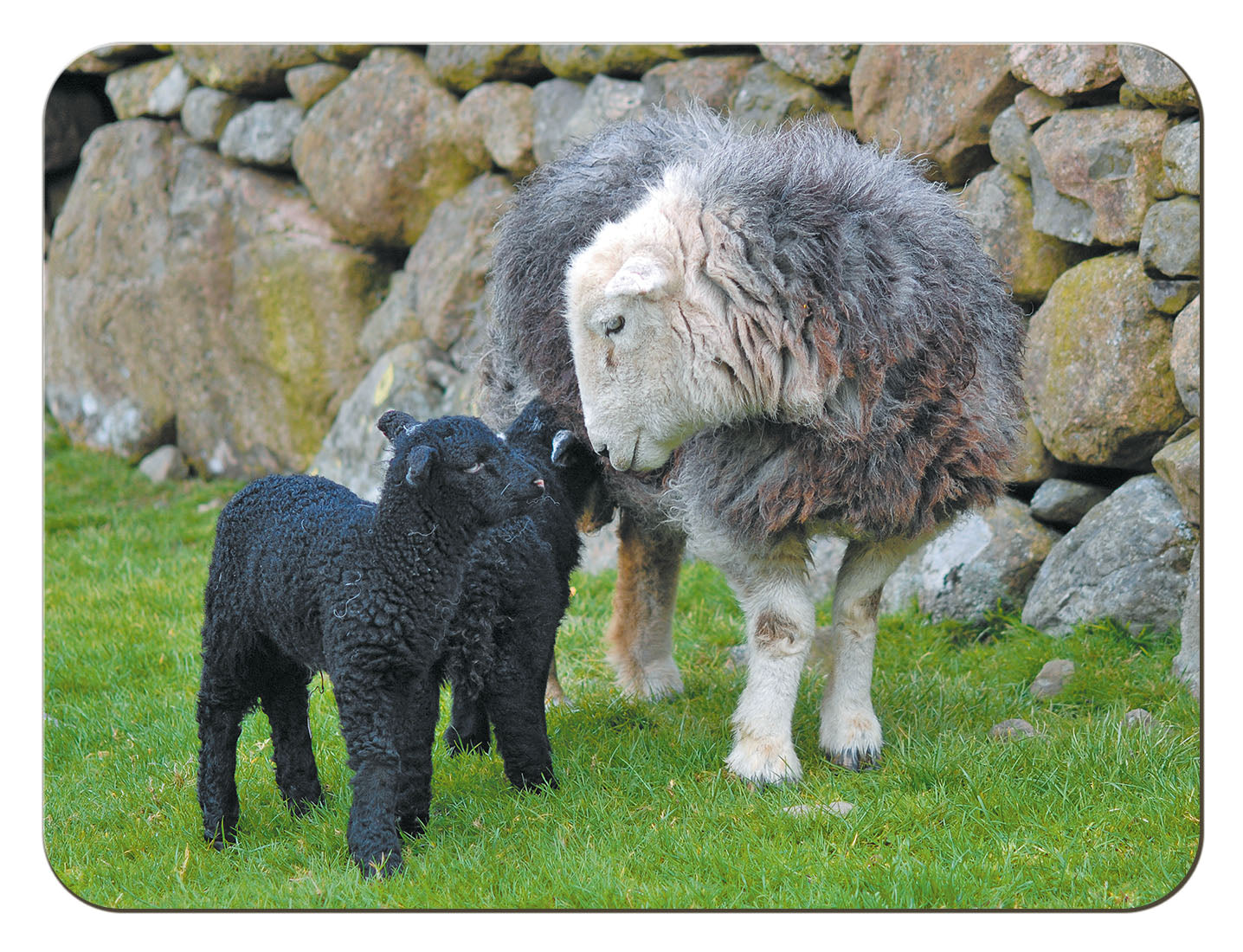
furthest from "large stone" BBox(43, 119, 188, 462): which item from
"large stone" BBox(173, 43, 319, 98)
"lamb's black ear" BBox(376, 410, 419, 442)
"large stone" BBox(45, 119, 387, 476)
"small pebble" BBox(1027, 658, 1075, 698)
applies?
"small pebble" BBox(1027, 658, 1075, 698)

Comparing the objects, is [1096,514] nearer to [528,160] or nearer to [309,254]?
[528,160]

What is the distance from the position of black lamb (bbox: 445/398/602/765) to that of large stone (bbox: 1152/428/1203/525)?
2353 mm

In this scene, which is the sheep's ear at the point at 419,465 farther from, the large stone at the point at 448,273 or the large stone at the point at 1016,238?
the large stone at the point at 448,273

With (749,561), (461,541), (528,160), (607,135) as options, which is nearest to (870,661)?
(749,561)

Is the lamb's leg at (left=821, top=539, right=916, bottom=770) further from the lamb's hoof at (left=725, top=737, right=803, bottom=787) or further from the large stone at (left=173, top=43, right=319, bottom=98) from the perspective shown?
the large stone at (left=173, top=43, right=319, bottom=98)

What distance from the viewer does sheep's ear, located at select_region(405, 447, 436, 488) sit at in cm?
→ 318

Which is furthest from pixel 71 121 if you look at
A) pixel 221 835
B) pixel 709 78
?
pixel 221 835

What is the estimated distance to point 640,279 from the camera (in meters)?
3.34

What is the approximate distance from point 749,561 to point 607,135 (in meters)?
1.75

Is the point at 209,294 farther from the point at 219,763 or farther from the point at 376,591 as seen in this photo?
the point at 376,591

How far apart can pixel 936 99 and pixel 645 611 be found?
2617 millimetres

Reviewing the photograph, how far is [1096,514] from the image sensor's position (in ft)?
17.0

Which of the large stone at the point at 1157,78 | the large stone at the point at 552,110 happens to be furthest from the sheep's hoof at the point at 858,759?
the large stone at the point at 552,110

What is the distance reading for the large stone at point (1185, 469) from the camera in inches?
181
